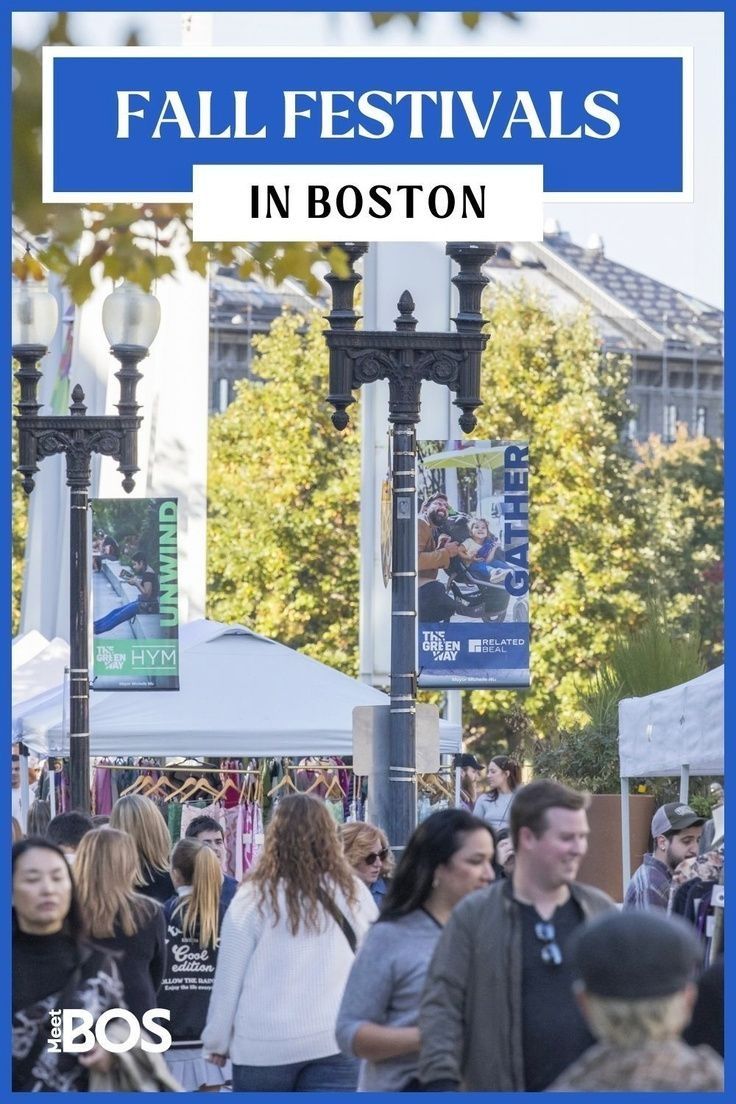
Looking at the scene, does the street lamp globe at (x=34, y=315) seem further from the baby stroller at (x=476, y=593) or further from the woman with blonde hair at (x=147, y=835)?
the woman with blonde hair at (x=147, y=835)

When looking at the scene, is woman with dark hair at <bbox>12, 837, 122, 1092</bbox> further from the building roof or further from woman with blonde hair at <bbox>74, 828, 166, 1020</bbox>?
the building roof

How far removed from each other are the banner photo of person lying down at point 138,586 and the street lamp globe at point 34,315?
1.67 metres

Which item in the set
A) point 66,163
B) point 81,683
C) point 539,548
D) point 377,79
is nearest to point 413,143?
point 377,79

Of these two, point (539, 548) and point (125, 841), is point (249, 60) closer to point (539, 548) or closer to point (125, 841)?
point (125, 841)

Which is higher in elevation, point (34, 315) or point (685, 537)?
point (34, 315)

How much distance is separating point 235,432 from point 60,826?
4090cm

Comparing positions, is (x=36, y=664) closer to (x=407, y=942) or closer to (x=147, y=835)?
(x=147, y=835)

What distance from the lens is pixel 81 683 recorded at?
13.9 metres

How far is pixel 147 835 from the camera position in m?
9.02

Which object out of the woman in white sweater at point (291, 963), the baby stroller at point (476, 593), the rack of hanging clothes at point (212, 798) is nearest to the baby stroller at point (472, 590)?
the baby stroller at point (476, 593)

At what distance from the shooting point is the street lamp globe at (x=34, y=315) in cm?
1459

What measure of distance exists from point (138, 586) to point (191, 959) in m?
7.60

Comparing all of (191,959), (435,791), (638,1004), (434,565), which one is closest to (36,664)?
(435,791)

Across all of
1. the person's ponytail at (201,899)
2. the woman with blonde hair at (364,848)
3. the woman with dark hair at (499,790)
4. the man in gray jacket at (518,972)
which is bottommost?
the woman with dark hair at (499,790)
